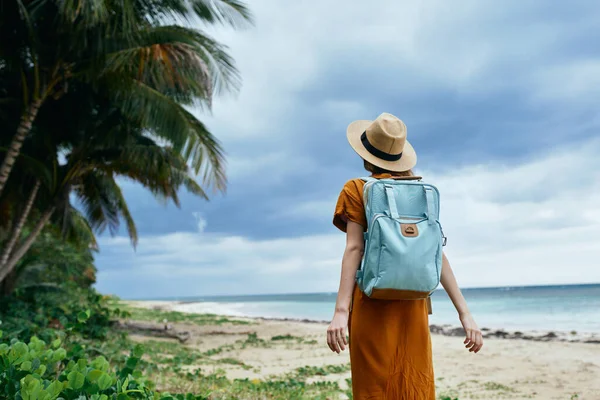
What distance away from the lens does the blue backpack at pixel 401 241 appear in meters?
1.99

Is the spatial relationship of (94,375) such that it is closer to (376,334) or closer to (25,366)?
(25,366)

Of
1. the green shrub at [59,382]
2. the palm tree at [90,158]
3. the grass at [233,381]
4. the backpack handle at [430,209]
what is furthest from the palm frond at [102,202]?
Result: the backpack handle at [430,209]

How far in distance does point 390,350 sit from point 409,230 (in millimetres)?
497

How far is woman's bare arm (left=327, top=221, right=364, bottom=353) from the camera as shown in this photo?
205 cm

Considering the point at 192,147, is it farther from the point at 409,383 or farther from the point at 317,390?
the point at 409,383

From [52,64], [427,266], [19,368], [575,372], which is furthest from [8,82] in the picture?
[575,372]

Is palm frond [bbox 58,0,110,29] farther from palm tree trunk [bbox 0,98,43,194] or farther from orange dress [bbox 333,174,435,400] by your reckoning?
orange dress [bbox 333,174,435,400]

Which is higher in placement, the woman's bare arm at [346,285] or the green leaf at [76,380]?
the woman's bare arm at [346,285]

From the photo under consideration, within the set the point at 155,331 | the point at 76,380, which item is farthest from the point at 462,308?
the point at 155,331

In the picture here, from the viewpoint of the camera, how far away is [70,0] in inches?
274

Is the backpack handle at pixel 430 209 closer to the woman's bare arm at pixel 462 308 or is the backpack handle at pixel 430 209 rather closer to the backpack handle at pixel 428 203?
the backpack handle at pixel 428 203

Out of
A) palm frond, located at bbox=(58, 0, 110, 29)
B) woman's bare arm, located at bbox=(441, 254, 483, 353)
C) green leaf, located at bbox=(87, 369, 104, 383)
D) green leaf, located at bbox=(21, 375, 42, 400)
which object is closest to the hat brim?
woman's bare arm, located at bbox=(441, 254, 483, 353)

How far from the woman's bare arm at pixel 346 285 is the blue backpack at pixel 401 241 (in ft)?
0.14

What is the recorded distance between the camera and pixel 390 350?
2.13 meters
